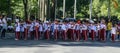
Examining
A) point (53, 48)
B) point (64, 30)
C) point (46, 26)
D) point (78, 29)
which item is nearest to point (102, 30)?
point (78, 29)

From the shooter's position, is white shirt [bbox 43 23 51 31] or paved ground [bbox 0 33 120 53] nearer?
paved ground [bbox 0 33 120 53]

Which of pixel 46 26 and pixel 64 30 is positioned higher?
pixel 46 26

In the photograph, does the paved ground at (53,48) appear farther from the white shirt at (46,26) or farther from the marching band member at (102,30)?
the white shirt at (46,26)

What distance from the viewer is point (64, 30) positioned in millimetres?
30125

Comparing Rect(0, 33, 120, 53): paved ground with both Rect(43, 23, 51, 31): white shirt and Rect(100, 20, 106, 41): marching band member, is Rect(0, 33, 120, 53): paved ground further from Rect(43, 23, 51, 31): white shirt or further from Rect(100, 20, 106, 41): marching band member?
Rect(43, 23, 51, 31): white shirt

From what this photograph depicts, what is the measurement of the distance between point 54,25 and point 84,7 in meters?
70.9

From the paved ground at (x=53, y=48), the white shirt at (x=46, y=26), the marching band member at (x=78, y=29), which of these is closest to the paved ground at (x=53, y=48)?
the paved ground at (x=53, y=48)

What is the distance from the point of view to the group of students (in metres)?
29.9

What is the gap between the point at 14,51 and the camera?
20.0 meters

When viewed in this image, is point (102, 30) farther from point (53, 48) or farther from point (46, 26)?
point (53, 48)

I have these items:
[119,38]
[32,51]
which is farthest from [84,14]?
[32,51]

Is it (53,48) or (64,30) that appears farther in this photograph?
(64,30)

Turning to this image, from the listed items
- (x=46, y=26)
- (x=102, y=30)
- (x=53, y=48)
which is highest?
(x=46, y=26)

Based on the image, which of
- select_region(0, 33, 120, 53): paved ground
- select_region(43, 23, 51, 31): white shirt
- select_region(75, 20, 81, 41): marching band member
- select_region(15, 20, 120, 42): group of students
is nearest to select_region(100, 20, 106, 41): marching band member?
select_region(15, 20, 120, 42): group of students
